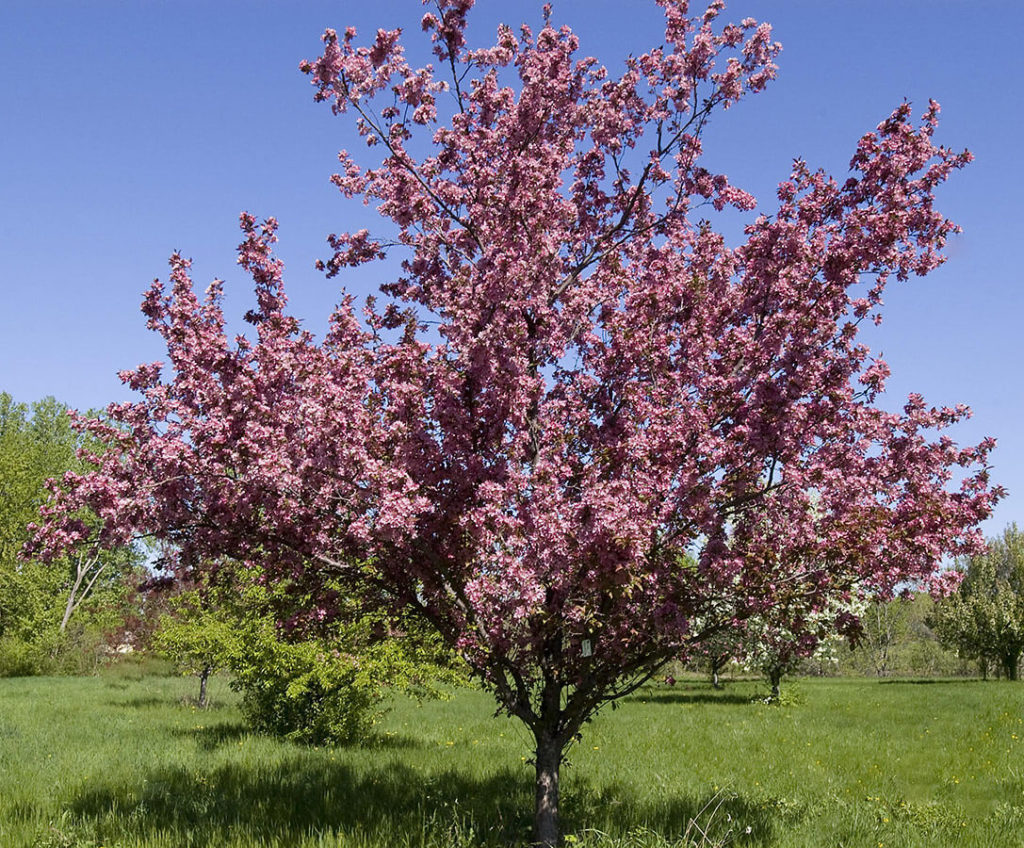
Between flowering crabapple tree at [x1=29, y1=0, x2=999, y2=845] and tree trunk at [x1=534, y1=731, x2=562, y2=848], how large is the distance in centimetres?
3

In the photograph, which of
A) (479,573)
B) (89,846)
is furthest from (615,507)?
(89,846)

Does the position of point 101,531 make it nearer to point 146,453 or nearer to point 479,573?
point 146,453

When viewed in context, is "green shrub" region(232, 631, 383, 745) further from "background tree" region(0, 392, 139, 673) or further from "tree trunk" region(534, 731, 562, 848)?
"background tree" region(0, 392, 139, 673)

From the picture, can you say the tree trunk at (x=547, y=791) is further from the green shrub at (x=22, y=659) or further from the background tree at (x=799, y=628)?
the green shrub at (x=22, y=659)

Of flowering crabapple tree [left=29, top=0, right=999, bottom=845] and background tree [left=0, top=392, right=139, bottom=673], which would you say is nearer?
flowering crabapple tree [left=29, top=0, right=999, bottom=845]

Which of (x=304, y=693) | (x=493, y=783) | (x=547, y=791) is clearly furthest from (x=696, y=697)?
(x=547, y=791)

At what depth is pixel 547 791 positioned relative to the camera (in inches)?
335

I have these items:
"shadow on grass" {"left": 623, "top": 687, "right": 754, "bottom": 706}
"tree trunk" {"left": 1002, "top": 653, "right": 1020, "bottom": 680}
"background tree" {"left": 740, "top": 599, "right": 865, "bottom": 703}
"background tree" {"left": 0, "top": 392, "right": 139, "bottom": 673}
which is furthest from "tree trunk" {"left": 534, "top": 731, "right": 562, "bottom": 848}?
"tree trunk" {"left": 1002, "top": 653, "right": 1020, "bottom": 680}

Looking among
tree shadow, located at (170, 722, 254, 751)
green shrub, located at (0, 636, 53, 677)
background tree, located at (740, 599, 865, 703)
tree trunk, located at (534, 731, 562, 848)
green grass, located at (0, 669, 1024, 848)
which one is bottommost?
green shrub, located at (0, 636, 53, 677)

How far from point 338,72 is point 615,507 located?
634 centimetres

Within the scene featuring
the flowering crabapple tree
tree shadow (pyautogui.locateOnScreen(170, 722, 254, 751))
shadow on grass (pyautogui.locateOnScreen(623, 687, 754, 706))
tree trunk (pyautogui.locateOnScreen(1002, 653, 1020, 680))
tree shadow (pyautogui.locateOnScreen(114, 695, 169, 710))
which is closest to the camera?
the flowering crabapple tree

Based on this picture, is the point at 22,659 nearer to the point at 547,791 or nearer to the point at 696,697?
the point at 696,697

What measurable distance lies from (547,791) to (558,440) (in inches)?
154

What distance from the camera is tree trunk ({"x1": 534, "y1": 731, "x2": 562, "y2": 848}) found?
8.41m
